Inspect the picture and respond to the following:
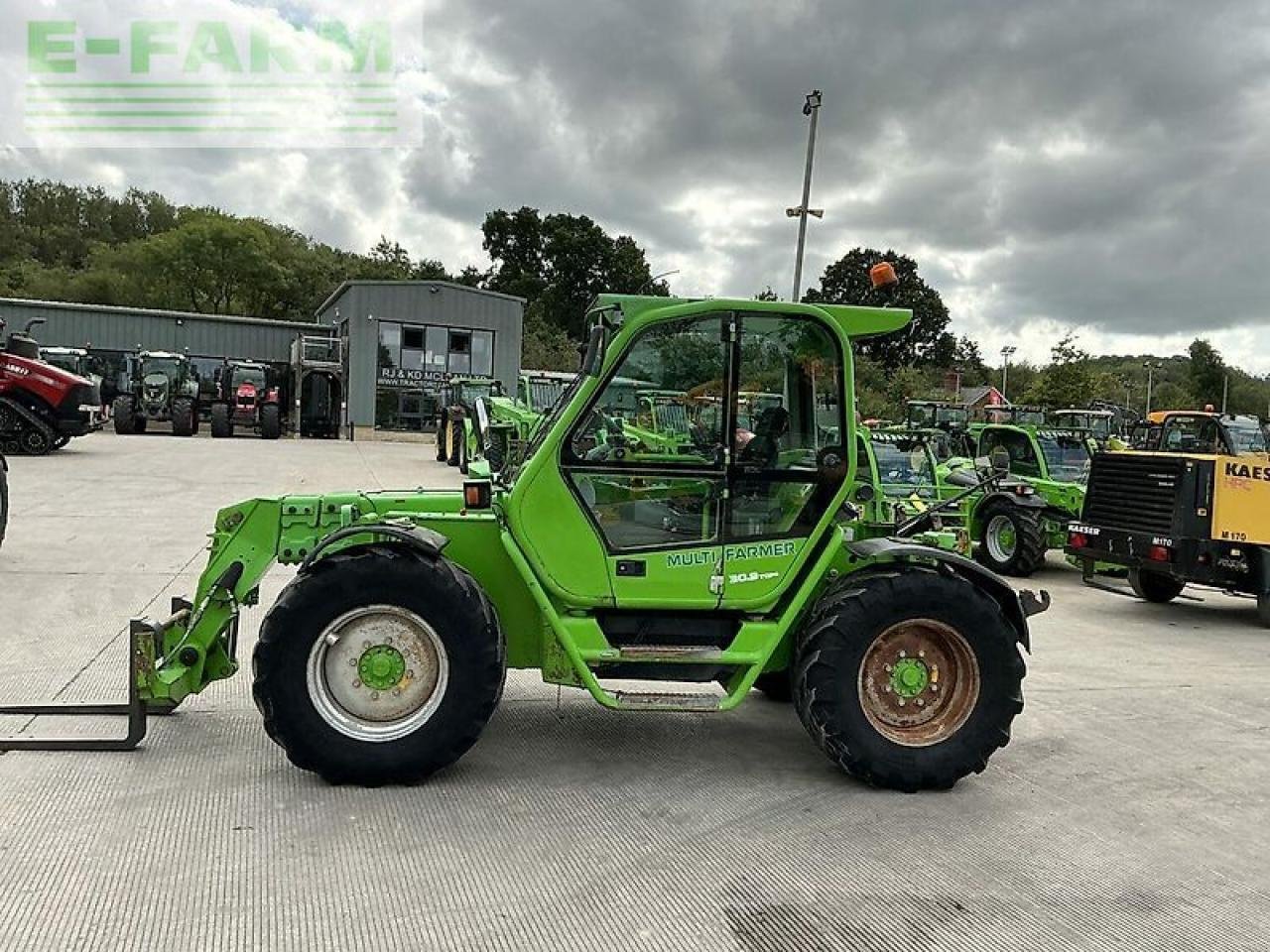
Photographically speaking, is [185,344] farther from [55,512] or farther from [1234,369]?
[1234,369]

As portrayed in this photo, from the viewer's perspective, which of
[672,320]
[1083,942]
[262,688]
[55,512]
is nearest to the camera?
[1083,942]

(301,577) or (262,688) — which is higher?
(301,577)

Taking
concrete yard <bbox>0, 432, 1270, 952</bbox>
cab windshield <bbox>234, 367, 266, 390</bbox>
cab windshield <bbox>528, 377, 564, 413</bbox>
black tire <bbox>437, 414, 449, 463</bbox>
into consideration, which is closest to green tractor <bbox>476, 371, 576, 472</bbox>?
cab windshield <bbox>528, 377, 564, 413</bbox>

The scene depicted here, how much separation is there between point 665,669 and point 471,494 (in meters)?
1.25

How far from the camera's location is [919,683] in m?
4.59

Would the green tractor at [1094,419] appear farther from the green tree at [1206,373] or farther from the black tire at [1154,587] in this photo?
the green tree at [1206,373]

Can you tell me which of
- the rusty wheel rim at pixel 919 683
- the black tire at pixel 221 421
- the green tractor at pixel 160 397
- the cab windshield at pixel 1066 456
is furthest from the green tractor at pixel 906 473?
the green tractor at pixel 160 397

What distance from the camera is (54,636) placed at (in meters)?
6.53

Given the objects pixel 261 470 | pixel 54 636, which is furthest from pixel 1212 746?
pixel 261 470

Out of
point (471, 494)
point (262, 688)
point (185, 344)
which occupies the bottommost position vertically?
point (262, 688)

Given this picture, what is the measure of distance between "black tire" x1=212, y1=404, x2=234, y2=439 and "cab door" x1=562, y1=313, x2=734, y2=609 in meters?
28.3

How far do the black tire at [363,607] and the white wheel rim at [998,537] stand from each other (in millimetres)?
9000

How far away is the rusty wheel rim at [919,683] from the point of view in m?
4.55

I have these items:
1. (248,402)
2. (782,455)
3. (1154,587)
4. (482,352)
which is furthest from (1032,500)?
(482,352)
